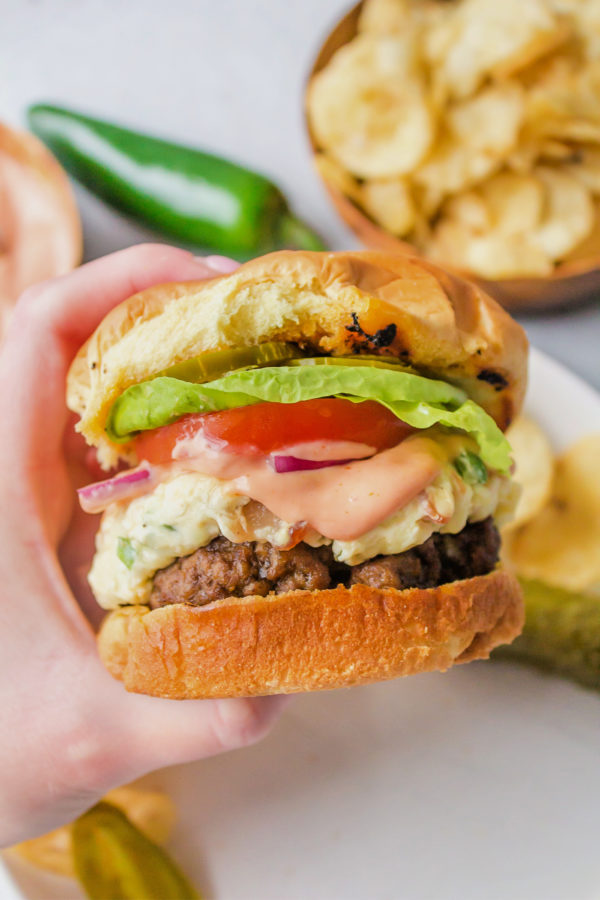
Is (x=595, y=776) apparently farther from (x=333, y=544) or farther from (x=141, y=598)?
(x=141, y=598)

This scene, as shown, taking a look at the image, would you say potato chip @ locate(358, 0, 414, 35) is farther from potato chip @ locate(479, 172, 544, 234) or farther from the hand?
the hand

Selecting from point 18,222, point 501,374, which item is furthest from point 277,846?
point 18,222

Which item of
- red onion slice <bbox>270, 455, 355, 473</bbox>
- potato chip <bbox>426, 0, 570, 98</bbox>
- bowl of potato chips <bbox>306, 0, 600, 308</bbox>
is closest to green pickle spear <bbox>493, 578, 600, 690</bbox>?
bowl of potato chips <bbox>306, 0, 600, 308</bbox>

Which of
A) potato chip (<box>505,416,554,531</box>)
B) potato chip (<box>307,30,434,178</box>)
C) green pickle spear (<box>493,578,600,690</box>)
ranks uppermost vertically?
potato chip (<box>307,30,434,178</box>)

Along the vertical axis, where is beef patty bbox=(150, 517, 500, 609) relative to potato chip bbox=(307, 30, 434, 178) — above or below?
below

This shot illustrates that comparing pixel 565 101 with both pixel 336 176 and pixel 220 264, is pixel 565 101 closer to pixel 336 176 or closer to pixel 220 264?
pixel 336 176

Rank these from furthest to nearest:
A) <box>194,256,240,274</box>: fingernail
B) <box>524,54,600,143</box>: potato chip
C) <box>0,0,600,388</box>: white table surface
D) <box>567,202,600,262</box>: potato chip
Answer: <box>0,0,600,388</box>: white table surface
<box>567,202,600,262</box>: potato chip
<box>524,54,600,143</box>: potato chip
<box>194,256,240,274</box>: fingernail

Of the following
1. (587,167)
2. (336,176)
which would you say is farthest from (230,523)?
(587,167)
